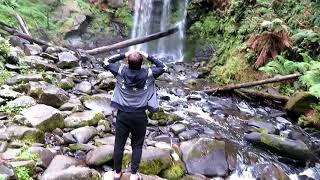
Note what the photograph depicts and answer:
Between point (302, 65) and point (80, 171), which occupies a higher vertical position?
point (302, 65)

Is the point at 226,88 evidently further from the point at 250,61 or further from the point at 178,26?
the point at 178,26

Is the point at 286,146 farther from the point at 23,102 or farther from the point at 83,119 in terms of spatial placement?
the point at 23,102

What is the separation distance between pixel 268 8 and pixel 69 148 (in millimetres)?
10604

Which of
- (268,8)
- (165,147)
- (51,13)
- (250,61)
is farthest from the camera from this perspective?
(51,13)

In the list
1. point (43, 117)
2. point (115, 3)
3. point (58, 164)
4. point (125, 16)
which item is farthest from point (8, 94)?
point (115, 3)

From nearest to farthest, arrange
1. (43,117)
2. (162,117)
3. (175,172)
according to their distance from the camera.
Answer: (175,172)
(43,117)
(162,117)

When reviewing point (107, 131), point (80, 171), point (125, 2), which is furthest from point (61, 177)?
point (125, 2)

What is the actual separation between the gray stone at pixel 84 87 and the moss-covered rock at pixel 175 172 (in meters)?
3.76

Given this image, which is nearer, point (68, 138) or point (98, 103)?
point (68, 138)

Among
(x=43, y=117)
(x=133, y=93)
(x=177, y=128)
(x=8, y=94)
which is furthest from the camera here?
(x=177, y=128)

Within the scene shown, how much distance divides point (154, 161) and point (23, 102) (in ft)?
9.29

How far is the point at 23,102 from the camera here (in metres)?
7.39

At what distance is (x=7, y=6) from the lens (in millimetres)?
14875

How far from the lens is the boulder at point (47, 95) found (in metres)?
7.77
